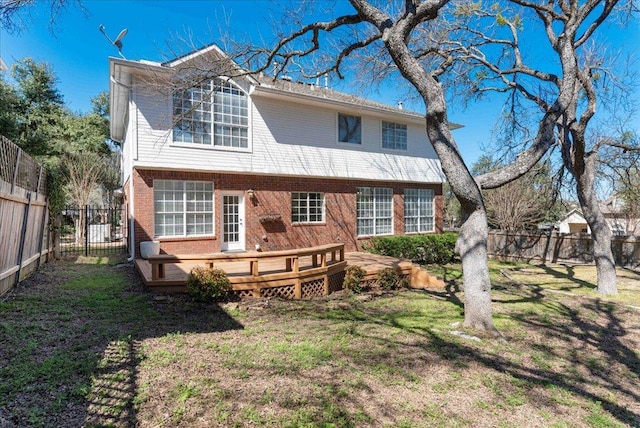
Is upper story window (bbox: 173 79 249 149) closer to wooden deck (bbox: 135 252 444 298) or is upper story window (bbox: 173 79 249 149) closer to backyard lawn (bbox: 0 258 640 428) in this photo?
wooden deck (bbox: 135 252 444 298)

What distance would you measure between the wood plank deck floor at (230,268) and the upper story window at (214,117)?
395 cm

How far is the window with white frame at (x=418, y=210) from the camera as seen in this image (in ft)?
52.5

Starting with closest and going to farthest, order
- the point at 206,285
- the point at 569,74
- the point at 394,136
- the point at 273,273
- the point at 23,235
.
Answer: the point at 206,285 → the point at 23,235 → the point at 569,74 → the point at 273,273 → the point at 394,136

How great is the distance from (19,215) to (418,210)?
14310 millimetres

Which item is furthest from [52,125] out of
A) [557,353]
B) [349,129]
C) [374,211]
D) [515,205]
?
[557,353]

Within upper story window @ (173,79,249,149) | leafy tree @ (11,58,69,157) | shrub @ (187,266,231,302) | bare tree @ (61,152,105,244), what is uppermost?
leafy tree @ (11,58,69,157)

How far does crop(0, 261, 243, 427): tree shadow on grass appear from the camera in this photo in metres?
3.15

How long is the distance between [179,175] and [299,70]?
16.1 ft

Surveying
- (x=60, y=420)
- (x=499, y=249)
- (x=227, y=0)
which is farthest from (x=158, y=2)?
(x=499, y=249)

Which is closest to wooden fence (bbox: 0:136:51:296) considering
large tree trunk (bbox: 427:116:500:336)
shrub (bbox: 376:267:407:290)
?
large tree trunk (bbox: 427:116:500:336)

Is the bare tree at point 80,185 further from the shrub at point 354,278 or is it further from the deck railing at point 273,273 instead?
the shrub at point 354,278

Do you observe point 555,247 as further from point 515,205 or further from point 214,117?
point 214,117

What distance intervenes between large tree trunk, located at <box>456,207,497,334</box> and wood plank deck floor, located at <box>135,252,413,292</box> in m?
3.65

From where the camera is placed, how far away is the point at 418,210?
53.8 feet
